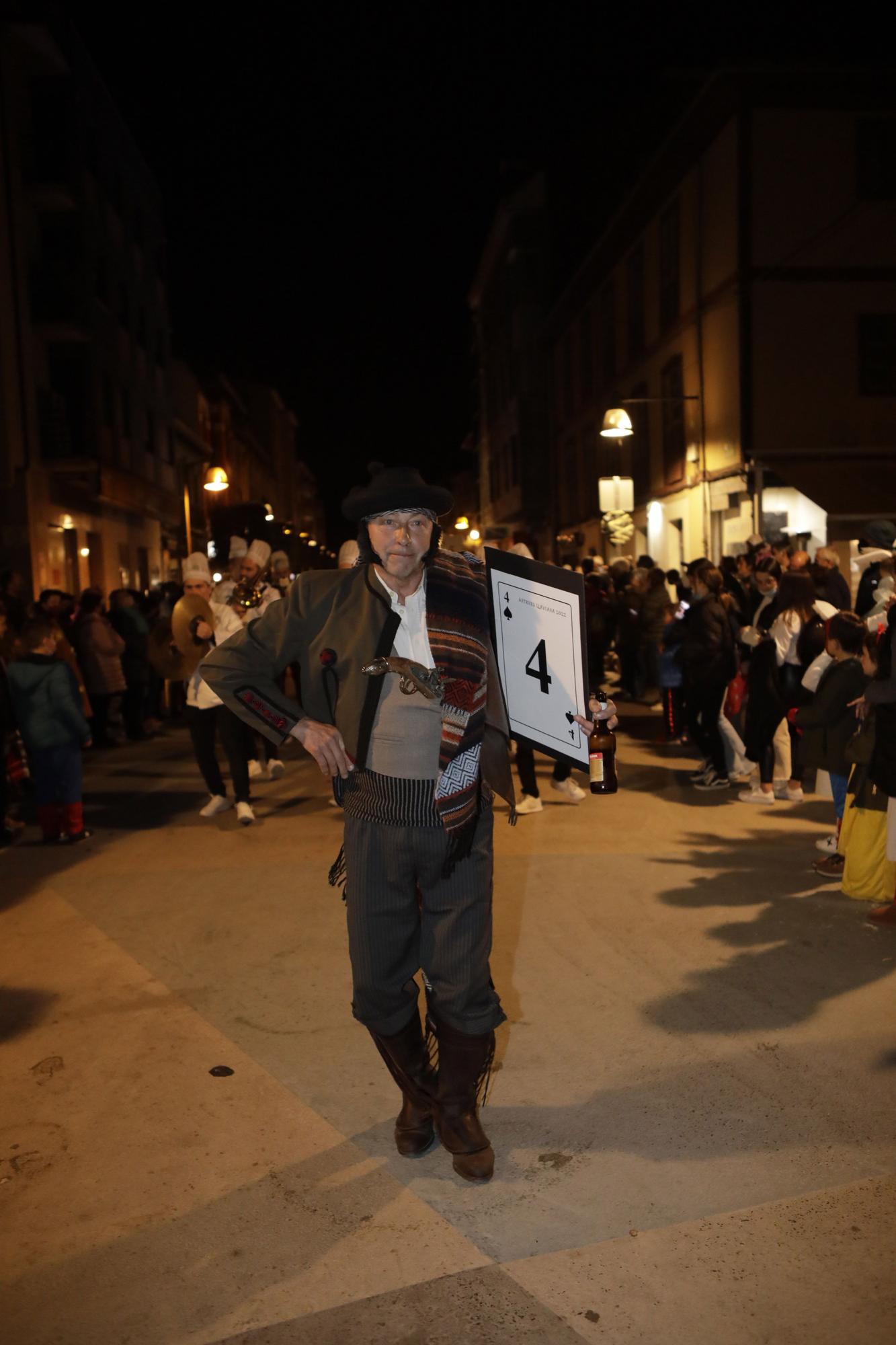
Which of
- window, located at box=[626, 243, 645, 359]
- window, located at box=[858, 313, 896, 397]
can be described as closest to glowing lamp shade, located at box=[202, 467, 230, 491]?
window, located at box=[626, 243, 645, 359]

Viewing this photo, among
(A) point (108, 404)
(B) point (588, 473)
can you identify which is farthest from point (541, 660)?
(B) point (588, 473)

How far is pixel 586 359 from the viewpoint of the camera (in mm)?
31844

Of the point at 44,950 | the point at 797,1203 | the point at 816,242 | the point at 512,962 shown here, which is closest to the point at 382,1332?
the point at 797,1203

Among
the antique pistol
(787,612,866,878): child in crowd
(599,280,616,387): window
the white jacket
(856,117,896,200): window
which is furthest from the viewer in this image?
(599,280,616,387): window

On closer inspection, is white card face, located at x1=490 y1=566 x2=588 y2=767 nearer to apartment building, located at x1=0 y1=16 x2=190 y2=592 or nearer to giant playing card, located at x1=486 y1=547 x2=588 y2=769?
giant playing card, located at x1=486 y1=547 x2=588 y2=769

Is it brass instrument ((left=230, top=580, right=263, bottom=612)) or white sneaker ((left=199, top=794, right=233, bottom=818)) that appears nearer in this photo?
white sneaker ((left=199, top=794, right=233, bottom=818))

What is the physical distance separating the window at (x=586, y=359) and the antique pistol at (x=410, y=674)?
28545mm

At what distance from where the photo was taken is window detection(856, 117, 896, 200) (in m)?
18.6

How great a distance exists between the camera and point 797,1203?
3.37 metres

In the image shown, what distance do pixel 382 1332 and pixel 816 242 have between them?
19003mm

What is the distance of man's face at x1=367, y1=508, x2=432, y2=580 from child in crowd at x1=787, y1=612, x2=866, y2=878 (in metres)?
A: 3.90

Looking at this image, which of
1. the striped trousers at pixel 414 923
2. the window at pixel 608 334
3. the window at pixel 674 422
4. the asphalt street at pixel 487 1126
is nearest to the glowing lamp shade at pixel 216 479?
the window at pixel 674 422

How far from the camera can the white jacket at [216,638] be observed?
891cm

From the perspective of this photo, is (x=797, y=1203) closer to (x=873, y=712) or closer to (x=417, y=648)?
(x=417, y=648)
